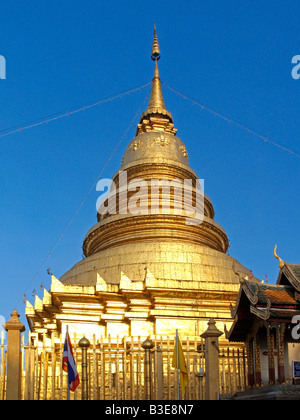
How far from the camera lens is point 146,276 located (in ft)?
73.3

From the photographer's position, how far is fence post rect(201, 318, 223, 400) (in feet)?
45.0

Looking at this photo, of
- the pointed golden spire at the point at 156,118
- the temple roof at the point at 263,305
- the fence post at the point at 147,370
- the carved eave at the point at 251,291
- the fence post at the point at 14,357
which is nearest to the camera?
the fence post at the point at 147,370

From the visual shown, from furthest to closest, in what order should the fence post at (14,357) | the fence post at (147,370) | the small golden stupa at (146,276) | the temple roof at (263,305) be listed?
the small golden stupa at (146,276) < the temple roof at (263,305) < the fence post at (14,357) < the fence post at (147,370)

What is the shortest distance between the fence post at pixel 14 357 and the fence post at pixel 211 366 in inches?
177

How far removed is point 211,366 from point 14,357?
4.77 meters

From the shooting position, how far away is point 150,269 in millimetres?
24125

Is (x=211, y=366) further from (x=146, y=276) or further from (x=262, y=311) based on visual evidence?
(x=146, y=276)

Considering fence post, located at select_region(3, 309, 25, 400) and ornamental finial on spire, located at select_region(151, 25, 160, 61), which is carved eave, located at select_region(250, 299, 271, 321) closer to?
fence post, located at select_region(3, 309, 25, 400)

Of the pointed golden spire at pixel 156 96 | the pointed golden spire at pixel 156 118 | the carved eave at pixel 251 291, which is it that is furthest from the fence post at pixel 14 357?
the pointed golden spire at pixel 156 96

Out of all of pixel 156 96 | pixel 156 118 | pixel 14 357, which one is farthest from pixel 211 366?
pixel 156 96

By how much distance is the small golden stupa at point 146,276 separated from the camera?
2236cm

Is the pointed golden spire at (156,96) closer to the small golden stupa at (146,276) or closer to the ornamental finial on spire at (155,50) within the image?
the ornamental finial on spire at (155,50)
